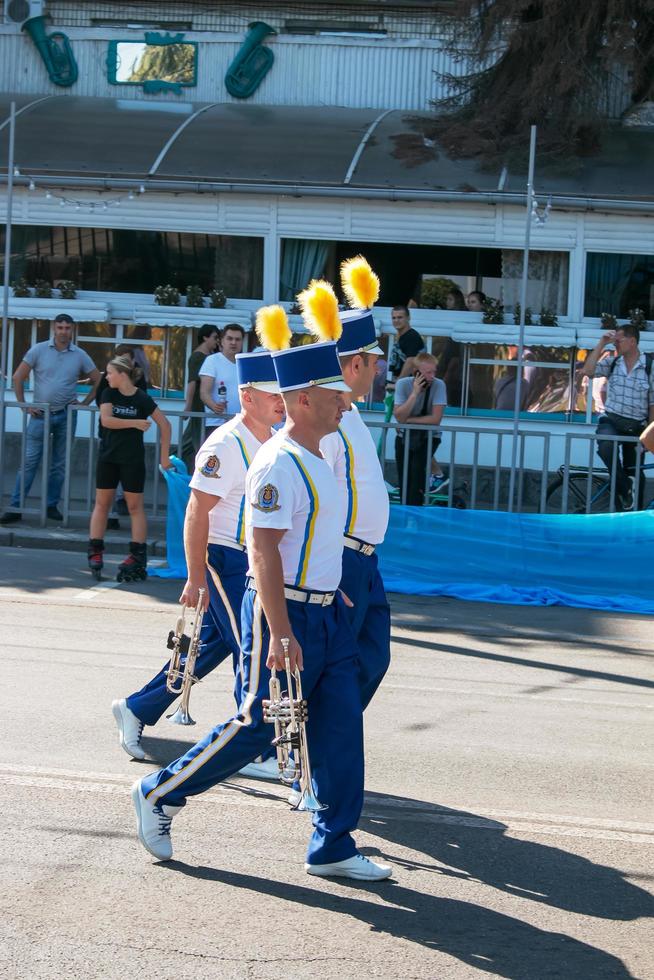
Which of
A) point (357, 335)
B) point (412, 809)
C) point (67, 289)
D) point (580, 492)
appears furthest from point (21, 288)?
point (412, 809)

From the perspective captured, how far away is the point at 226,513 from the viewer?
5727 millimetres

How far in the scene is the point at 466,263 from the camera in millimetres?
18000

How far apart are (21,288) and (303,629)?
14785mm

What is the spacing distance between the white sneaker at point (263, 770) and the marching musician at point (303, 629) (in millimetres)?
1234

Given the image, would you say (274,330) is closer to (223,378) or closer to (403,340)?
(223,378)

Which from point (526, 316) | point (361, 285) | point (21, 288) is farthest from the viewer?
point (21, 288)

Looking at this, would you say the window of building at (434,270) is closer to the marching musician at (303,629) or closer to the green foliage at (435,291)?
the green foliage at (435,291)

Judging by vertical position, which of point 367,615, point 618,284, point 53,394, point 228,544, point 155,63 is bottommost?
point 367,615

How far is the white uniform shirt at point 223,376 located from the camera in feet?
42.5

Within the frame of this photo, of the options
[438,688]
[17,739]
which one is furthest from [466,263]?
[17,739]

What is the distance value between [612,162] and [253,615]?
571 inches

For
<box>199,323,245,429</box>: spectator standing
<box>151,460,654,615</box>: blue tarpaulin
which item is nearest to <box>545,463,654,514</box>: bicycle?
<box>151,460,654,615</box>: blue tarpaulin

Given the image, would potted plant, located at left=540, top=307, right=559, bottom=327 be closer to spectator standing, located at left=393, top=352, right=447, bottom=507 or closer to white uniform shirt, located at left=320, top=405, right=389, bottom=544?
spectator standing, located at left=393, top=352, right=447, bottom=507

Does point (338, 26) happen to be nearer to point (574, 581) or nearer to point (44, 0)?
point (44, 0)
